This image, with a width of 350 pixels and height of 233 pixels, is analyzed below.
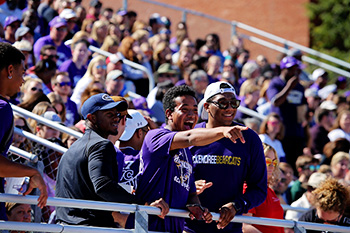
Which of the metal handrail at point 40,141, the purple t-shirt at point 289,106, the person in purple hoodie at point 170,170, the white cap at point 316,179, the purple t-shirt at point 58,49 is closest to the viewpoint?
the person in purple hoodie at point 170,170

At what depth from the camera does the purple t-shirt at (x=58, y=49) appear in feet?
33.3

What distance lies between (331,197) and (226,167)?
1.50 metres

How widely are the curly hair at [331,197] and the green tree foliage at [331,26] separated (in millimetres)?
15406

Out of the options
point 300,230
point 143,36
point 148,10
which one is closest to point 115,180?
point 300,230

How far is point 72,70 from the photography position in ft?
32.6

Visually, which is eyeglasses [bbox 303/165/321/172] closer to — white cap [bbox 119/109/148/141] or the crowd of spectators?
the crowd of spectators

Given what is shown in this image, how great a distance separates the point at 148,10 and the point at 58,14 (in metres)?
3.71

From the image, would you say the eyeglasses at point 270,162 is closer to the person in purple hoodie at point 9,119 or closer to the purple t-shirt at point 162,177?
the purple t-shirt at point 162,177

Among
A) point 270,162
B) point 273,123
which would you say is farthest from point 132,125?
point 273,123

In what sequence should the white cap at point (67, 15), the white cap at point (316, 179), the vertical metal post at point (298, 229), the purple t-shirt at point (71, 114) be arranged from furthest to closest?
the white cap at point (67, 15)
the purple t-shirt at point (71, 114)
the white cap at point (316, 179)
the vertical metal post at point (298, 229)

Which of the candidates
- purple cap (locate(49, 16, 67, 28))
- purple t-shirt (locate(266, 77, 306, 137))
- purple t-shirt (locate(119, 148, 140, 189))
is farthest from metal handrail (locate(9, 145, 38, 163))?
purple t-shirt (locate(266, 77, 306, 137))

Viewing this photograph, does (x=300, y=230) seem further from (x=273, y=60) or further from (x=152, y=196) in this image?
(x=273, y=60)

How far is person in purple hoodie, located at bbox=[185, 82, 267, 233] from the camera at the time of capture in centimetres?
484

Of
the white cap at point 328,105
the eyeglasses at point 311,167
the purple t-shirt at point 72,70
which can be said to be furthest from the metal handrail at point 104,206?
the white cap at point 328,105
